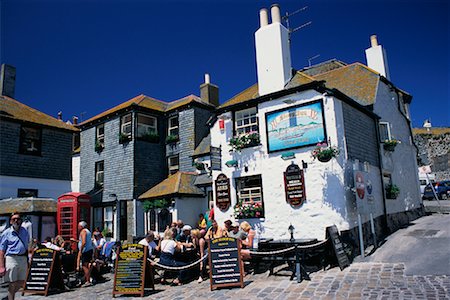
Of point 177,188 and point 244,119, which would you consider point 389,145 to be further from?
point 177,188

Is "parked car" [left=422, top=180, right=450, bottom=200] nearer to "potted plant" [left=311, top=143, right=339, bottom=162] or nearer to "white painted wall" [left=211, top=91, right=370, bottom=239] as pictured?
"white painted wall" [left=211, top=91, right=370, bottom=239]

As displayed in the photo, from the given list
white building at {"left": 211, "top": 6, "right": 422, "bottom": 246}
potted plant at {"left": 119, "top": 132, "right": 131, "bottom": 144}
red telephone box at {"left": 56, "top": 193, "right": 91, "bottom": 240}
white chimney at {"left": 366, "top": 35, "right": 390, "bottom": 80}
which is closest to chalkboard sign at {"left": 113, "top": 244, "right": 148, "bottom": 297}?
white building at {"left": 211, "top": 6, "right": 422, "bottom": 246}

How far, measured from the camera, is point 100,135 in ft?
74.9

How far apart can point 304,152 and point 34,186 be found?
1501cm

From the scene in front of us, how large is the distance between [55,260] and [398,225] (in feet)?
41.8

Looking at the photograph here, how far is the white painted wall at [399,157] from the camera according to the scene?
15.3 metres

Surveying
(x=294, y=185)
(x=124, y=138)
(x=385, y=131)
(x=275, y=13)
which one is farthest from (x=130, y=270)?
(x=124, y=138)

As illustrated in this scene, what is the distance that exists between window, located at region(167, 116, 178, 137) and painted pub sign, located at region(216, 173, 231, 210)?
846cm

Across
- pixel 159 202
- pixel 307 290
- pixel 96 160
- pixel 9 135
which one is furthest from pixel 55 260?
pixel 96 160

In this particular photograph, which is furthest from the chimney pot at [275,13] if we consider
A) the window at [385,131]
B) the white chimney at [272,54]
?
the window at [385,131]

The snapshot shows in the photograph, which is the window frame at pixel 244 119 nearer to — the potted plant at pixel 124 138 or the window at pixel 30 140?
the potted plant at pixel 124 138

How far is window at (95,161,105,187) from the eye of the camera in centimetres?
2203

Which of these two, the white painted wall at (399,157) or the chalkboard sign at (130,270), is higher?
the white painted wall at (399,157)

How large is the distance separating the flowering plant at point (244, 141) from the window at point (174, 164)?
8286 millimetres
